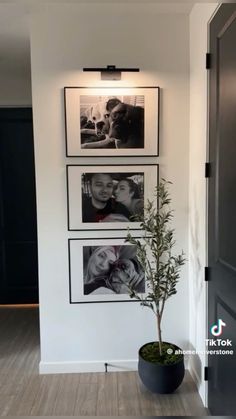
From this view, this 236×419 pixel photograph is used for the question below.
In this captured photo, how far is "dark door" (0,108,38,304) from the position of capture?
3994 millimetres

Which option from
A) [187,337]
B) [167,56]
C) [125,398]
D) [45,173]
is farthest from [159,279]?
[167,56]

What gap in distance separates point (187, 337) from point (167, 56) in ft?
7.35

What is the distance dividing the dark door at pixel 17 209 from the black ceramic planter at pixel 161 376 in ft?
7.21

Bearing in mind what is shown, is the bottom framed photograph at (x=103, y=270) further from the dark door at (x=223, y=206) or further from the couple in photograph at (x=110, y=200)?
the dark door at (x=223, y=206)

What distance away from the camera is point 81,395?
7.98 feet

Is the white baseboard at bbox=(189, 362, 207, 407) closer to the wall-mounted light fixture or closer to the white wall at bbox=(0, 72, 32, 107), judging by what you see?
the wall-mounted light fixture

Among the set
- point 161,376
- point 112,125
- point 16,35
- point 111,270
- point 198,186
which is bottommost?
point 161,376

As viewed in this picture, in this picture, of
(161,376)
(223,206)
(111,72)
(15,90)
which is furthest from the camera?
(15,90)

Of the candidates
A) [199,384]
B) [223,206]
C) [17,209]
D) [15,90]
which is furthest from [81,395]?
[15,90]

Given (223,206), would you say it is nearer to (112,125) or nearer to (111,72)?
(112,125)

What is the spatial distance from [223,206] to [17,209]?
9.34ft

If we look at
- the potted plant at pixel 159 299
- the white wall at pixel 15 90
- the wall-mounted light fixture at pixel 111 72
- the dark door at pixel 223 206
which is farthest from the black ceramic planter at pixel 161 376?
the white wall at pixel 15 90

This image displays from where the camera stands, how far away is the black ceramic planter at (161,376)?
2326 millimetres

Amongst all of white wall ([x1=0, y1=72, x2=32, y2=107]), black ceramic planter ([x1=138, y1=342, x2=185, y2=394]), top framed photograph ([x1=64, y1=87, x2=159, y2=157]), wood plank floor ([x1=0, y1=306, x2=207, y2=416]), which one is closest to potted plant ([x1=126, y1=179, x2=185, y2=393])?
black ceramic planter ([x1=138, y1=342, x2=185, y2=394])
